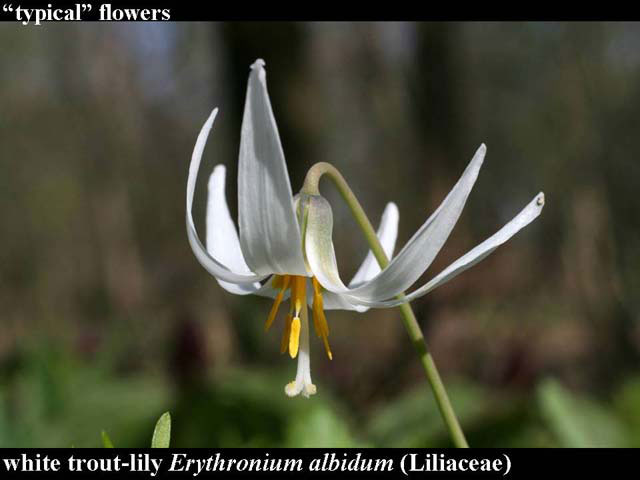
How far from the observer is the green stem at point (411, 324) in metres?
1.15

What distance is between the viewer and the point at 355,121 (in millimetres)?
13156

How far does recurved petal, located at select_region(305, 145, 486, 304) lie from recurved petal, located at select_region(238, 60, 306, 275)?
0.16 feet

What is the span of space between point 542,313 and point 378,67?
4.96 metres

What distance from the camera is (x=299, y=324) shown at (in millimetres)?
1250

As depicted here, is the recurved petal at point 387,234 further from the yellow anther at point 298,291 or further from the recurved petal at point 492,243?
the recurved petal at point 492,243

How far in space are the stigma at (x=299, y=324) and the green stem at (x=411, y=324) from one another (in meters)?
0.14

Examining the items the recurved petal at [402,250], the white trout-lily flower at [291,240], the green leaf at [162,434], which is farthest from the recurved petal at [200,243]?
the green leaf at [162,434]

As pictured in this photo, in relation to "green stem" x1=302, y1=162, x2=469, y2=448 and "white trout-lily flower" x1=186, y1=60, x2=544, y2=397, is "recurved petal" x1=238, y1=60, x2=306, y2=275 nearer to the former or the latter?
"white trout-lily flower" x1=186, y1=60, x2=544, y2=397

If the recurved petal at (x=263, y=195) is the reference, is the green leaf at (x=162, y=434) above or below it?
below

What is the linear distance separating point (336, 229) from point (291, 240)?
399 inches

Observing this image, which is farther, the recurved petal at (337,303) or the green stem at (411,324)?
the recurved petal at (337,303)

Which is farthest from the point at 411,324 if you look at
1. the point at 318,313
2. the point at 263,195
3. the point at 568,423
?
the point at 568,423
